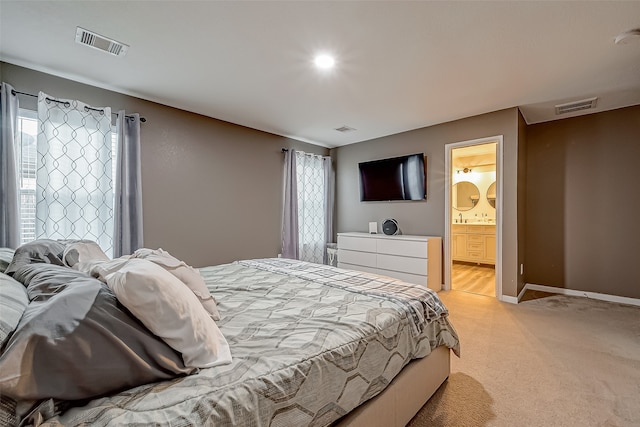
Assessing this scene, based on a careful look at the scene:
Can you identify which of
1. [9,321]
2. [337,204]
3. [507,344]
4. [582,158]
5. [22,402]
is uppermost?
[582,158]

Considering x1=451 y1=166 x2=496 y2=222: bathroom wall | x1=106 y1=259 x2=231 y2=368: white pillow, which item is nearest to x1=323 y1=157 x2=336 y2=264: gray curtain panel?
x1=451 y1=166 x2=496 y2=222: bathroom wall

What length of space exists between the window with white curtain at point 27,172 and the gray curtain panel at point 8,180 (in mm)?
108

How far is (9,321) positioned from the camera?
718 millimetres

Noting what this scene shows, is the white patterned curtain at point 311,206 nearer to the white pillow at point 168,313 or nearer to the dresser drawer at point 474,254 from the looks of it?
the dresser drawer at point 474,254

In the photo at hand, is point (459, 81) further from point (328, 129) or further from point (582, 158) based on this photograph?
point (582, 158)

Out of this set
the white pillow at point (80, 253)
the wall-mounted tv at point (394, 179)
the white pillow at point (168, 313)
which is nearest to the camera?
the white pillow at point (168, 313)

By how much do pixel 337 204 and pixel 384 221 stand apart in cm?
114

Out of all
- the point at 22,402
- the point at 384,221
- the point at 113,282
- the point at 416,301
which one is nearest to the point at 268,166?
the point at 384,221

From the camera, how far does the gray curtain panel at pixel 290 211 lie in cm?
475

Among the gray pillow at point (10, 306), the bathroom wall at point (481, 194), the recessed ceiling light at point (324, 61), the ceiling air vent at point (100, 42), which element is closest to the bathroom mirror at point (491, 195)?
the bathroom wall at point (481, 194)

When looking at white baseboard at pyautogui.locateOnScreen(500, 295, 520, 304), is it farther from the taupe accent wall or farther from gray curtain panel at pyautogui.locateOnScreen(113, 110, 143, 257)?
gray curtain panel at pyautogui.locateOnScreen(113, 110, 143, 257)

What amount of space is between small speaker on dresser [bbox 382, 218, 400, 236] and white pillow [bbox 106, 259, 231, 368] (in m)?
3.97

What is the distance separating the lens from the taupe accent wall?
3.59 metres

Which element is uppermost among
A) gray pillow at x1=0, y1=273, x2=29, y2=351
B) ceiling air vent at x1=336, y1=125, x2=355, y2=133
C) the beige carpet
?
ceiling air vent at x1=336, y1=125, x2=355, y2=133
